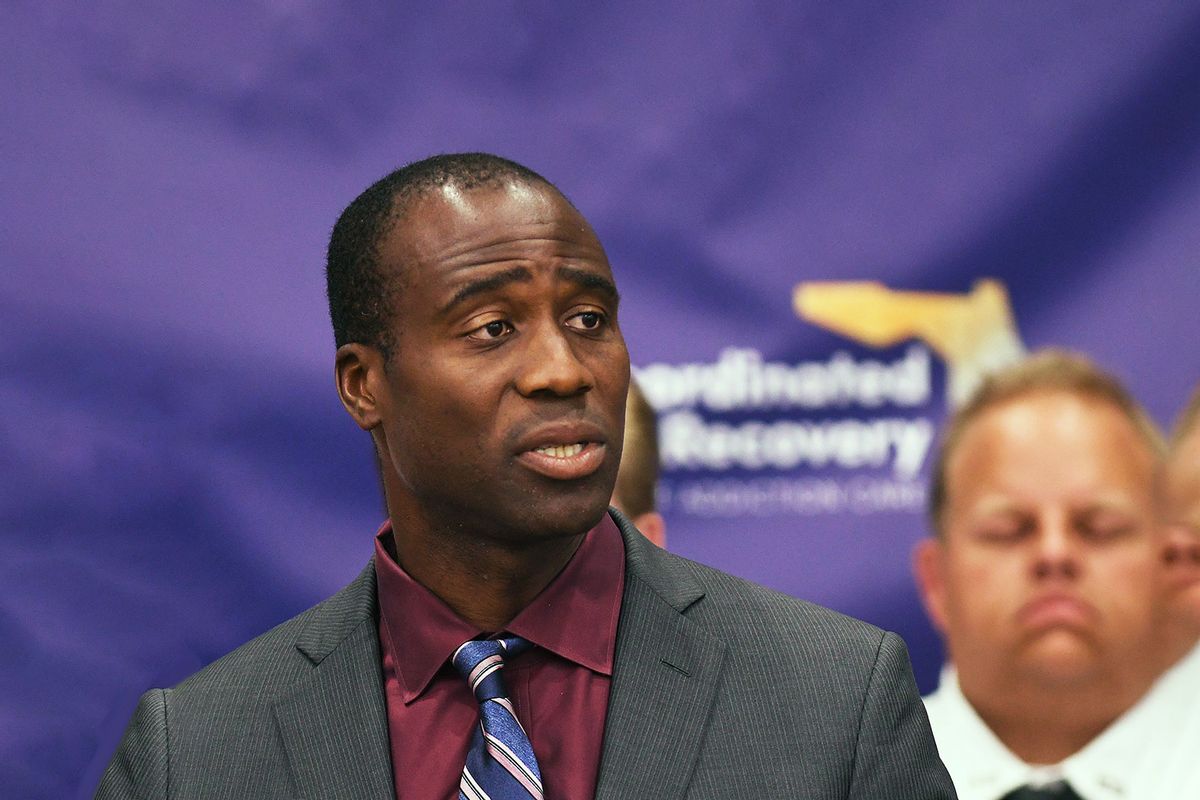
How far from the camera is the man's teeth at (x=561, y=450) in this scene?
1.73 meters

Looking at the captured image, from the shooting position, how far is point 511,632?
1.81 m

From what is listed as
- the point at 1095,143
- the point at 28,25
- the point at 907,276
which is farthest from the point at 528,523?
the point at 28,25

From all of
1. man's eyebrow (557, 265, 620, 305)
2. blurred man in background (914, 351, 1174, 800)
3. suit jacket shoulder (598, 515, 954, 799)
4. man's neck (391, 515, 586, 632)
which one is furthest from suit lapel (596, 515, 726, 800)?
blurred man in background (914, 351, 1174, 800)

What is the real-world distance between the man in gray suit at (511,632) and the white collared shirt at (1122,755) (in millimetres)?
994

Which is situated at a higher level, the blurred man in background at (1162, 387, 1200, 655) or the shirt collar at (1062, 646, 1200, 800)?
the blurred man in background at (1162, 387, 1200, 655)

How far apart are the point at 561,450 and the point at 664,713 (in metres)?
0.30

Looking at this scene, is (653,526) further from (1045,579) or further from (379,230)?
(379,230)

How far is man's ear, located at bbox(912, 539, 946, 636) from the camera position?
2.75 meters

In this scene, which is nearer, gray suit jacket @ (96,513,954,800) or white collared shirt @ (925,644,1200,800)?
gray suit jacket @ (96,513,954,800)

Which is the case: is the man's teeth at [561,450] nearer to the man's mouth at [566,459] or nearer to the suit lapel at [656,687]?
the man's mouth at [566,459]

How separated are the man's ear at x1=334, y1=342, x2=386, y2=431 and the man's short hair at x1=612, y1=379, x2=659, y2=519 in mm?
948

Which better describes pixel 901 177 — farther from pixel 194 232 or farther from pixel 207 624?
pixel 207 624

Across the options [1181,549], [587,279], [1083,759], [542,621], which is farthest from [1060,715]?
[587,279]

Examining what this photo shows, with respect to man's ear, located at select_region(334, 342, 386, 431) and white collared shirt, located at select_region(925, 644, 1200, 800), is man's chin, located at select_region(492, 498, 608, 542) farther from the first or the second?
white collared shirt, located at select_region(925, 644, 1200, 800)
